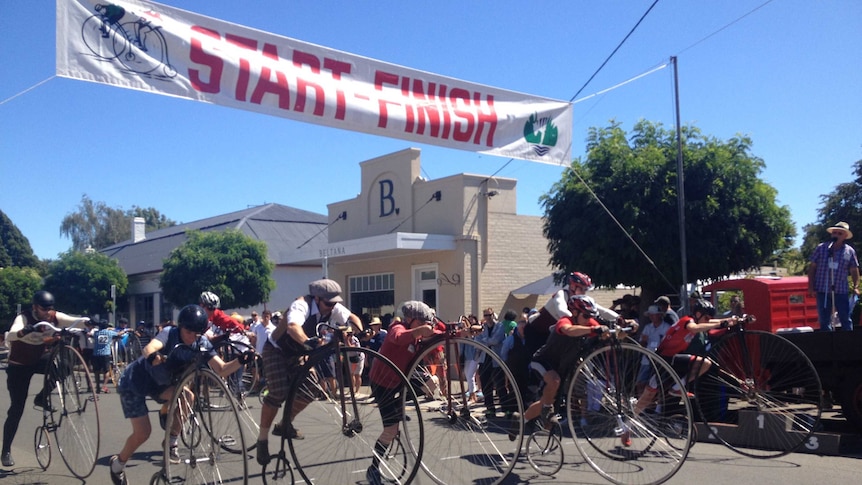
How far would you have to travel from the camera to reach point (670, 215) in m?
15.9

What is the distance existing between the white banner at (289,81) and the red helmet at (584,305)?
2706mm

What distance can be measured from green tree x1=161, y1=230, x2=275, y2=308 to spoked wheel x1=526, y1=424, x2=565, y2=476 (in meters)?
23.3

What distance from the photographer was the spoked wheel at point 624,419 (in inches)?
257

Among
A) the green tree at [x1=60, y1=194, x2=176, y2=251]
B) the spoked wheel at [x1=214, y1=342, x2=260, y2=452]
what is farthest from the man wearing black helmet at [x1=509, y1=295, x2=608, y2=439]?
the green tree at [x1=60, y1=194, x2=176, y2=251]

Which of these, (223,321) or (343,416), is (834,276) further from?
(223,321)

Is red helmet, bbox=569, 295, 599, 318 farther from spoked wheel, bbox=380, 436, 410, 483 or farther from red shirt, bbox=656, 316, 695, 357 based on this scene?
spoked wheel, bbox=380, 436, 410, 483

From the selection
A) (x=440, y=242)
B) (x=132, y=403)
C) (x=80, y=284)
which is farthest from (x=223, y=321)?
(x=80, y=284)

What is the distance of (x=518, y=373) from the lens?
9656 mm

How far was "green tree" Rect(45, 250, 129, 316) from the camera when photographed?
3678 centimetres

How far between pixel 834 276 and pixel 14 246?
77973 mm

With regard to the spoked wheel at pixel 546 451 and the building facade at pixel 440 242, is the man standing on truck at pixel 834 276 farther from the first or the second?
the building facade at pixel 440 242

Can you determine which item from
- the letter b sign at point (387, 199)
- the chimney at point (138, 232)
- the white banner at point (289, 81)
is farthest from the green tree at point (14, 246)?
the white banner at point (289, 81)

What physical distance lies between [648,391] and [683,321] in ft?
4.61

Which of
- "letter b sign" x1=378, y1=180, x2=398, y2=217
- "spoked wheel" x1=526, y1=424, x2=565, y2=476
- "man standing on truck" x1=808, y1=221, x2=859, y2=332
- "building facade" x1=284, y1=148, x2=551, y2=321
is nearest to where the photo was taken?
"spoked wheel" x1=526, y1=424, x2=565, y2=476
